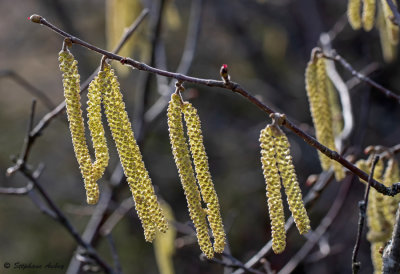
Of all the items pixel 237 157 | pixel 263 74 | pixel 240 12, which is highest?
pixel 240 12

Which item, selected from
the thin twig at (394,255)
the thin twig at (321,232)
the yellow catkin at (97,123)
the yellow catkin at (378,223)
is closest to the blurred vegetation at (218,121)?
the thin twig at (321,232)

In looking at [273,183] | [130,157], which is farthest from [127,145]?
[273,183]

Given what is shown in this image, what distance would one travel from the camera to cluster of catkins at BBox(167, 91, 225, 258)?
0.86 metres

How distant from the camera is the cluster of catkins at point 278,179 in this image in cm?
84

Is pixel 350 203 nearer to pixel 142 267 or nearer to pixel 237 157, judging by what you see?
pixel 237 157

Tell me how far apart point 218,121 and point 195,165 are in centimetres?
454

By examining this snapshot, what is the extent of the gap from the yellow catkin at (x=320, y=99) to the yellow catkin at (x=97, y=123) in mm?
529

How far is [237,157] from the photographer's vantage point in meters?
5.20

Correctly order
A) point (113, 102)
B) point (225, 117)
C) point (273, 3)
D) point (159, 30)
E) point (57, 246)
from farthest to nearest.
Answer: point (225, 117), point (273, 3), point (57, 246), point (159, 30), point (113, 102)

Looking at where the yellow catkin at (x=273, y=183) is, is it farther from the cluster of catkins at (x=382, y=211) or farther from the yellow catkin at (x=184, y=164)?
the cluster of catkins at (x=382, y=211)

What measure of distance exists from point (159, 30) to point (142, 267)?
9.22 feet

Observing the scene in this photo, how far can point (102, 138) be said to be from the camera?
880 millimetres

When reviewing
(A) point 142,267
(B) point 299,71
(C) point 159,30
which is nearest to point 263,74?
(B) point 299,71

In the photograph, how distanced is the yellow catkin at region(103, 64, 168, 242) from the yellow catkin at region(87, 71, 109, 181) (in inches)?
0.5
